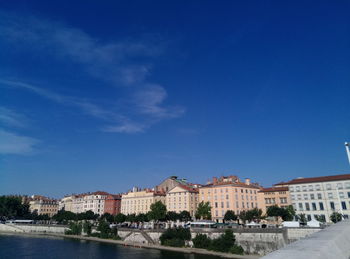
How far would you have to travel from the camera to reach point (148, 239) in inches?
2655

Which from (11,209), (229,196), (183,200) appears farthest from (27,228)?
(229,196)

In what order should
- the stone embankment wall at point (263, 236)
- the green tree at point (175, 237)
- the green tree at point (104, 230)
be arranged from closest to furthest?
the stone embankment wall at point (263, 236)
the green tree at point (175, 237)
the green tree at point (104, 230)

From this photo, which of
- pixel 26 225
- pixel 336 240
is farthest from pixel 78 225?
pixel 336 240

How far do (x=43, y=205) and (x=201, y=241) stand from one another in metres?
131

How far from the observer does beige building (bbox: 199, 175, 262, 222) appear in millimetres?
78144

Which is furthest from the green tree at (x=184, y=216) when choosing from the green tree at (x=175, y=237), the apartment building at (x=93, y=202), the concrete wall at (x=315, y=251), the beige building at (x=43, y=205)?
the beige building at (x=43, y=205)

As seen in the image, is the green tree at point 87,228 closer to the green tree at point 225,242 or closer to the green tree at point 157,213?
the green tree at point 157,213

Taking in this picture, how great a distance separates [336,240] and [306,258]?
8.75ft

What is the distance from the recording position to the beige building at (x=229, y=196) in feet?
256

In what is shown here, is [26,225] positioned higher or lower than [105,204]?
lower

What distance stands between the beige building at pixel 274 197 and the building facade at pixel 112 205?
226 feet

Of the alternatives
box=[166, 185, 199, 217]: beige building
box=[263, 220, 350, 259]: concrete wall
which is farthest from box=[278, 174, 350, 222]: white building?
box=[263, 220, 350, 259]: concrete wall

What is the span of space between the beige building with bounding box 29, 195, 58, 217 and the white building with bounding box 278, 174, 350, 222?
139159 mm

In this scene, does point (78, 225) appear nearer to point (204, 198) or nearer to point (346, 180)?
point (204, 198)
